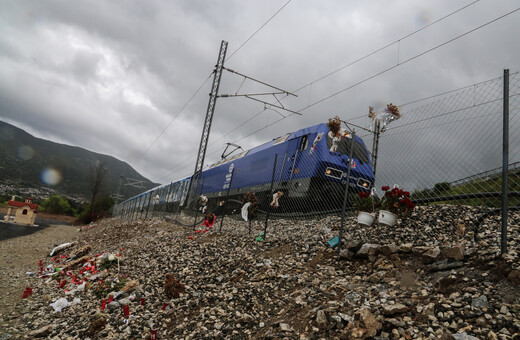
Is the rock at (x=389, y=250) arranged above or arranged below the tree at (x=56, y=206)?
above

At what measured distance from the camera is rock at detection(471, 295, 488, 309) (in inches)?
108

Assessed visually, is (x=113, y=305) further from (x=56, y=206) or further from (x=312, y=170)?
(x=56, y=206)

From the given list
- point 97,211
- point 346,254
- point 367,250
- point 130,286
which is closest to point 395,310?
point 367,250

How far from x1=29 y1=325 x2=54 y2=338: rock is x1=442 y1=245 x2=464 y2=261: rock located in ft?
20.1

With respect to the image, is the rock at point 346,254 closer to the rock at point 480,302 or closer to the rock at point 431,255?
the rock at point 431,255

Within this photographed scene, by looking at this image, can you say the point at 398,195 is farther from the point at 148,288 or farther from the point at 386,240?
the point at 148,288

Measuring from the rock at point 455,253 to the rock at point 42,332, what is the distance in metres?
6.12

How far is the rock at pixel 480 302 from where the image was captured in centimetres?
274

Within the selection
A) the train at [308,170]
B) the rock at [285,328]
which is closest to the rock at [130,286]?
the rock at [285,328]

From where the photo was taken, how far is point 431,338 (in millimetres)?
2469

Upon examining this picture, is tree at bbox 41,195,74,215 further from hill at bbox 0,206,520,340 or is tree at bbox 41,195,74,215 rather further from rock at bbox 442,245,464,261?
rock at bbox 442,245,464,261

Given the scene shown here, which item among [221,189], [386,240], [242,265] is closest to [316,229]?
[386,240]

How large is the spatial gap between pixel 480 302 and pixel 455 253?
1.03m

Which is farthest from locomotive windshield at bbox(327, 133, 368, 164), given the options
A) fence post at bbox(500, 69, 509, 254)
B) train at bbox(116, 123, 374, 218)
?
fence post at bbox(500, 69, 509, 254)
